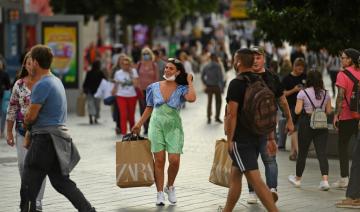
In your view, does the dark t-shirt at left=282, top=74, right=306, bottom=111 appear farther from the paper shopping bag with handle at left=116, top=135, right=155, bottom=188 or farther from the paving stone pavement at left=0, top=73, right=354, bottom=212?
the paper shopping bag with handle at left=116, top=135, right=155, bottom=188

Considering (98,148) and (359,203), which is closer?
(359,203)

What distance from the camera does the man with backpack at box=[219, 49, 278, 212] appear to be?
29.9 ft

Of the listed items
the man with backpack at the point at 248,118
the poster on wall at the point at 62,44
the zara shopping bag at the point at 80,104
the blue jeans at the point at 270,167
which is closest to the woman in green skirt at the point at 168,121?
the blue jeans at the point at 270,167

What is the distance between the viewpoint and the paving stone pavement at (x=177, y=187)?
429 inches

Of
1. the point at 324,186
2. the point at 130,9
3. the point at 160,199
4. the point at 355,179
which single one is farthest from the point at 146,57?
the point at 130,9

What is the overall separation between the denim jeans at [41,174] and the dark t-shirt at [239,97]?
59.0 inches

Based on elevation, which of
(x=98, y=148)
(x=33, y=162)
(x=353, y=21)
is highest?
(x=353, y=21)

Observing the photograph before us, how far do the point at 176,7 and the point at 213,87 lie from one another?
55.0 feet

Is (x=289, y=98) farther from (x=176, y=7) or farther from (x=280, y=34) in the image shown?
(x=176, y=7)

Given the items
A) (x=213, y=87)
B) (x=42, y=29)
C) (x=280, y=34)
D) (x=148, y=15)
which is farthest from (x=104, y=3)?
(x=280, y=34)

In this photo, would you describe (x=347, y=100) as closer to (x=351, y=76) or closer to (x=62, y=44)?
(x=351, y=76)

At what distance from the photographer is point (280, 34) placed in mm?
17484

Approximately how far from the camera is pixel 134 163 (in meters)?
10.9

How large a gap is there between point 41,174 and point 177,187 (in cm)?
341
